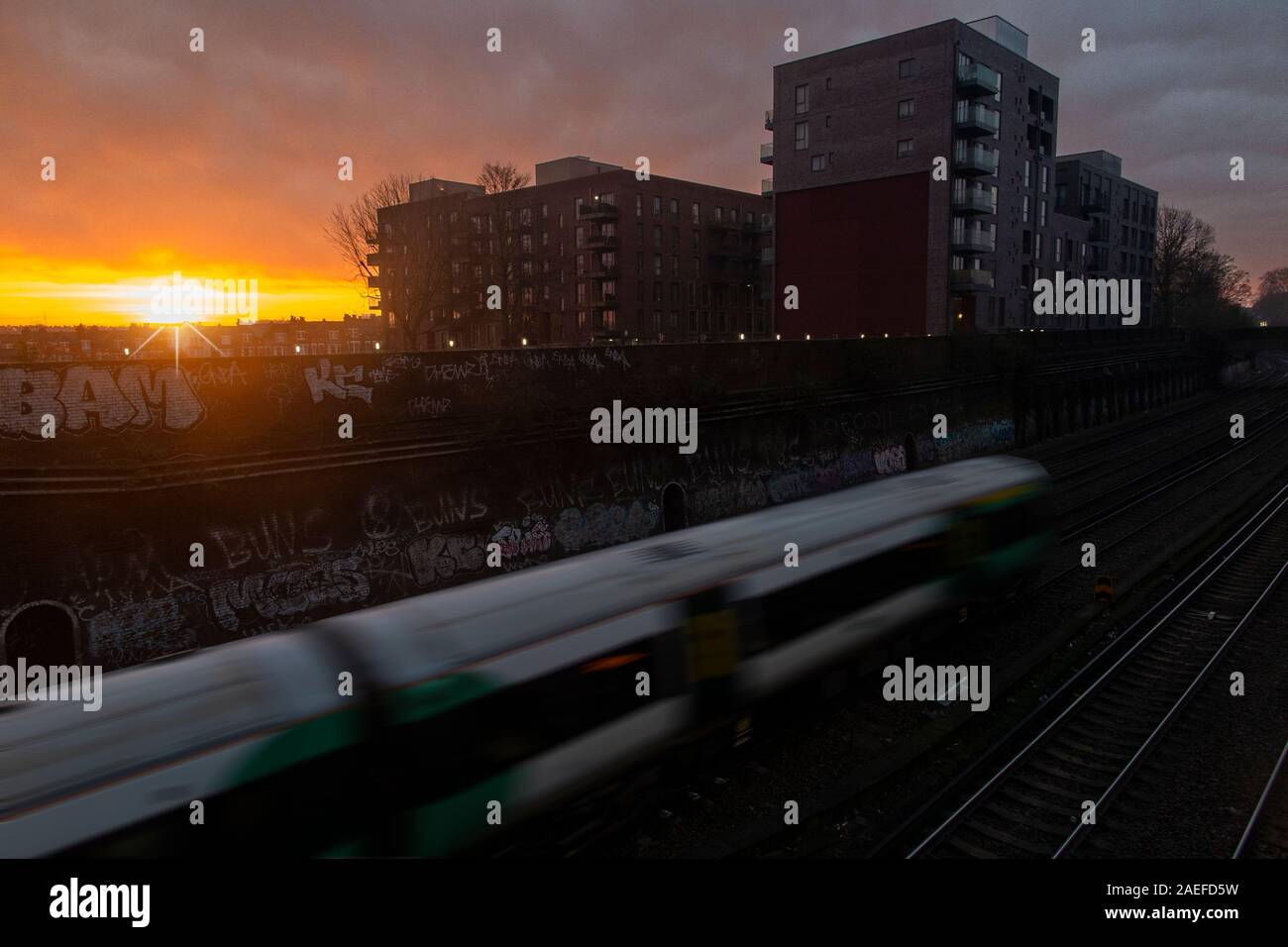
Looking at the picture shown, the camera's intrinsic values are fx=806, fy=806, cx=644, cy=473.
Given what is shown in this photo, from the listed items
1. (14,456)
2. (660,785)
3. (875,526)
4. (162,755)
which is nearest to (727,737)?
(660,785)

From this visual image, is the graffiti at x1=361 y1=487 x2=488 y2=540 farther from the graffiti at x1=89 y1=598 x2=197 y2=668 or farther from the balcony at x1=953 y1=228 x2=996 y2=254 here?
the balcony at x1=953 y1=228 x2=996 y2=254

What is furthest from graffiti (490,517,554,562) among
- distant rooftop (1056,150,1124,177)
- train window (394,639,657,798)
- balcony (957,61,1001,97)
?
distant rooftop (1056,150,1124,177)

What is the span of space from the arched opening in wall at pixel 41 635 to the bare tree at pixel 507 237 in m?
44.7

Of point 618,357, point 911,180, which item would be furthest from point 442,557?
point 911,180

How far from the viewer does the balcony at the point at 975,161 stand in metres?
48.2

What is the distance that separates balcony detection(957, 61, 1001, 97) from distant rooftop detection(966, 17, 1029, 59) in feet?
9.39

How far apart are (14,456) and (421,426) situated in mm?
7198

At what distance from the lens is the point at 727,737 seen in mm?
9914

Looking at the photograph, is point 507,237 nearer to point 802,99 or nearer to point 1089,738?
point 802,99

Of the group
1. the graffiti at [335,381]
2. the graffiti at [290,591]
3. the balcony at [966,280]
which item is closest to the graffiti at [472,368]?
the graffiti at [335,381]

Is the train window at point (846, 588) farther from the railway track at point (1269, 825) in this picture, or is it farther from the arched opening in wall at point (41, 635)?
the arched opening in wall at point (41, 635)

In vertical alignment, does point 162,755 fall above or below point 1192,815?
above

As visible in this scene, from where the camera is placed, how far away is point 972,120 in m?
47.8
